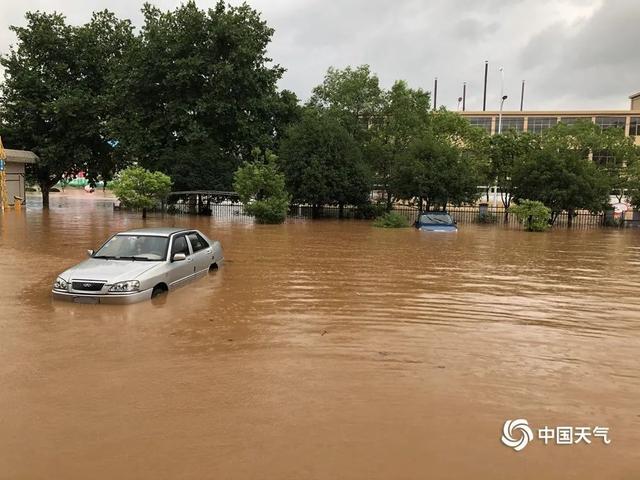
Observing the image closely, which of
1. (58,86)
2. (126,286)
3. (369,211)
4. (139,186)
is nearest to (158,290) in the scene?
(126,286)

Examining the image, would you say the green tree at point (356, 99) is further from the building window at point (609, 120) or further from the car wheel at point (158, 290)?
the building window at point (609, 120)

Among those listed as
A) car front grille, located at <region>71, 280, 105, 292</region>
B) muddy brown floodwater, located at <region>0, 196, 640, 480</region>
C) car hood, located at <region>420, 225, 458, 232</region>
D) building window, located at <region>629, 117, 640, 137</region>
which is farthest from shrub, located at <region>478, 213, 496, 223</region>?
building window, located at <region>629, 117, 640, 137</region>

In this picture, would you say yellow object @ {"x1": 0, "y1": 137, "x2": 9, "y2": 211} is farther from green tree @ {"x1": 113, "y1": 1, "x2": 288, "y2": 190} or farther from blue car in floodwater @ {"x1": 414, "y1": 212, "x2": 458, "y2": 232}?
blue car in floodwater @ {"x1": 414, "y1": 212, "x2": 458, "y2": 232}

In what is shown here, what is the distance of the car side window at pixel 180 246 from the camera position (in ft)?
36.6

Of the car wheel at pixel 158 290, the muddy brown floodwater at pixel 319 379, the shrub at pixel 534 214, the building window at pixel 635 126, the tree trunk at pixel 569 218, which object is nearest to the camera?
the muddy brown floodwater at pixel 319 379

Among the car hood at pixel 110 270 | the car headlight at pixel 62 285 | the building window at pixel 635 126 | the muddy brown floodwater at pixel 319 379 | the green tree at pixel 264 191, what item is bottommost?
the muddy brown floodwater at pixel 319 379

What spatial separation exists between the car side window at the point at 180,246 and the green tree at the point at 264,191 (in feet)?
64.0

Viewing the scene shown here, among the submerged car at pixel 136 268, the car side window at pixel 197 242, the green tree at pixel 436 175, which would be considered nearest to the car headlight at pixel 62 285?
the submerged car at pixel 136 268

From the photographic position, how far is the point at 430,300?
1072 cm

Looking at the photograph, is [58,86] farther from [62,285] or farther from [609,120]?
[609,120]

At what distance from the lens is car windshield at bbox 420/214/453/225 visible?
2742 cm

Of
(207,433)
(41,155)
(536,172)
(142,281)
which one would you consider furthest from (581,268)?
(41,155)

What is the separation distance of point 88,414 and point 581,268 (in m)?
14.3

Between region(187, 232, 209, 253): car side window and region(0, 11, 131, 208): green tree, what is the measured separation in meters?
30.8
